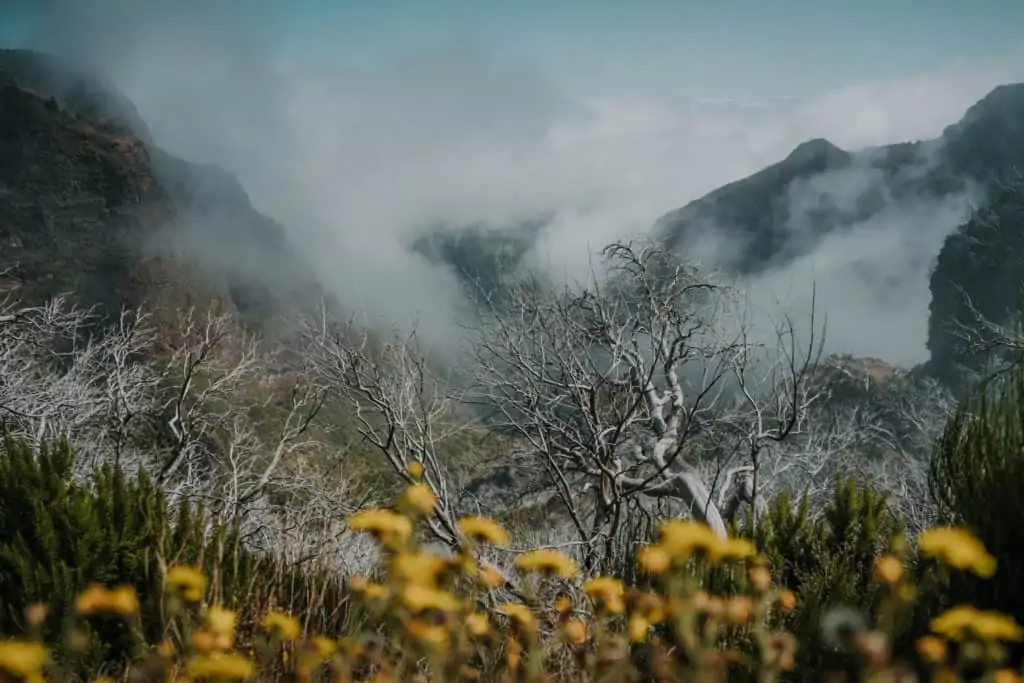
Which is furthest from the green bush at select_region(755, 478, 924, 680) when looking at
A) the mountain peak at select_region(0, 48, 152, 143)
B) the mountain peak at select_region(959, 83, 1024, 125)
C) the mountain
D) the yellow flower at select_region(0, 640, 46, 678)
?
the mountain peak at select_region(0, 48, 152, 143)

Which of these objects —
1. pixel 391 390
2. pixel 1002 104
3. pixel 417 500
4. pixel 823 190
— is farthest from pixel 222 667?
pixel 823 190

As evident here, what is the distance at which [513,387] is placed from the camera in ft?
26.5

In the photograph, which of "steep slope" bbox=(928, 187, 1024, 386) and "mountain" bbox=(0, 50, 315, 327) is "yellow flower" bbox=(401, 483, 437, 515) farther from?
"mountain" bbox=(0, 50, 315, 327)

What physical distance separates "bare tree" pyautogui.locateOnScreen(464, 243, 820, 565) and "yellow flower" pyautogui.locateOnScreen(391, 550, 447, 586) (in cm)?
446

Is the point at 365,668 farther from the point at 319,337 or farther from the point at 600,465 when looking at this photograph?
the point at 319,337

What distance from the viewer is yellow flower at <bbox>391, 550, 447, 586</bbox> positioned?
153 centimetres

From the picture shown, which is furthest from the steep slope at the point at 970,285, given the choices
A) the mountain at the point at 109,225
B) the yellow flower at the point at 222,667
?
the mountain at the point at 109,225

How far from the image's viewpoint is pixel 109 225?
108500 millimetres

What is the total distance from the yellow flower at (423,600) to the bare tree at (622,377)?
4.54 m

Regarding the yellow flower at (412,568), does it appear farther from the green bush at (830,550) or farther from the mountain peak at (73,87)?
the mountain peak at (73,87)

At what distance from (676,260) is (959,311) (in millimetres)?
81012

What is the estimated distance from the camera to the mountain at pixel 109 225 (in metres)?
88.8

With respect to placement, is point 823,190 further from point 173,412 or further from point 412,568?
point 412,568

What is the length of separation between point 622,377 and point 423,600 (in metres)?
9.43
